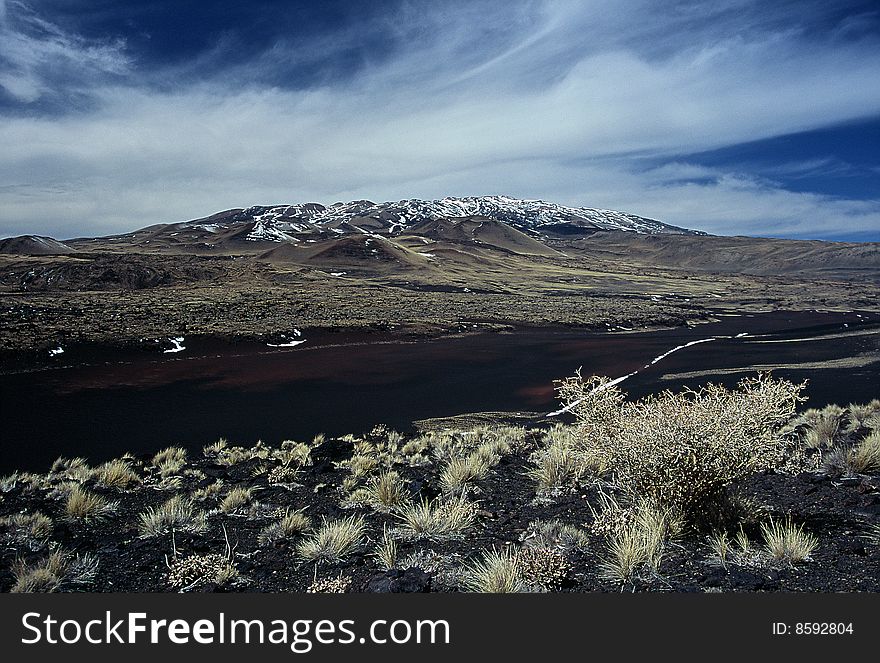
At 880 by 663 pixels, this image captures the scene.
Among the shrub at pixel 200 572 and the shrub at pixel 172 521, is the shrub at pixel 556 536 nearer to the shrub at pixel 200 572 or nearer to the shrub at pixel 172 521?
the shrub at pixel 200 572

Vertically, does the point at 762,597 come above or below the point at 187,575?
above

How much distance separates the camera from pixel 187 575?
504cm

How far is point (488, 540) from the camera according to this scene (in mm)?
5766

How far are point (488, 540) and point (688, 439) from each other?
2273 millimetres

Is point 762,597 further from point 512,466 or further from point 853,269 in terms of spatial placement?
point 853,269

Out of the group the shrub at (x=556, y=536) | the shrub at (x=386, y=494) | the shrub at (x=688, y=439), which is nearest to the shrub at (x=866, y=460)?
the shrub at (x=688, y=439)

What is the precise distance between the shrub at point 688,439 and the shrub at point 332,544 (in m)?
2.60

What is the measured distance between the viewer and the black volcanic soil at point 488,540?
4449mm

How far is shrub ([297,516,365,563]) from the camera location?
533 centimetres

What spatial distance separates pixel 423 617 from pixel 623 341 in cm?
3037

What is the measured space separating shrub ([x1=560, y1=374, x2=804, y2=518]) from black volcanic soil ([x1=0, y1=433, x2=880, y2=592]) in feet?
1.72

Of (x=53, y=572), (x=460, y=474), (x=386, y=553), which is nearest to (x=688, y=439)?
(x=386, y=553)

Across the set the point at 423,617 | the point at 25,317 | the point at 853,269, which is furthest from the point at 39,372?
the point at 853,269

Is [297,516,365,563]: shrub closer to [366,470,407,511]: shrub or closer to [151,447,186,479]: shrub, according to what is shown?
[366,470,407,511]: shrub
